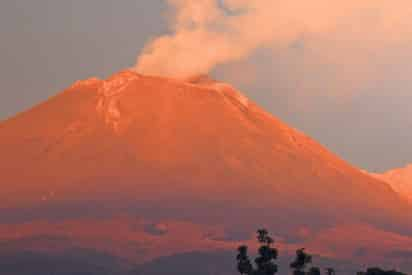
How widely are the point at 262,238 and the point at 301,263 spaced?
307 cm

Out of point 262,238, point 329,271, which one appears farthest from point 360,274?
point 262,238

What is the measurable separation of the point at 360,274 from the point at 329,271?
3947 mm

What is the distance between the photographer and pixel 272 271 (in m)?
69.8

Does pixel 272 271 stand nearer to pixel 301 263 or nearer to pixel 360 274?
pixel 301 263

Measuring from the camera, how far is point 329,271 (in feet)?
239

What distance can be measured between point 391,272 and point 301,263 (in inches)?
199

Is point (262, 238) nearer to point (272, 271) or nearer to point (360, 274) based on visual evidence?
point (272, 271)

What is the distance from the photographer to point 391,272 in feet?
225

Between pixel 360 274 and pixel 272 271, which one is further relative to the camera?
pixel 360 274

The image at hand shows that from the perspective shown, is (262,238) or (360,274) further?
(360,274)

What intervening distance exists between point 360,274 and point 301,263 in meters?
6.50

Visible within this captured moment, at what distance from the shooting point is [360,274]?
76062 millimetres

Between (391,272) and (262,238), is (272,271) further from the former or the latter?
(391,272)

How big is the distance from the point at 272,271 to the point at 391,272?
6203 millimetres
